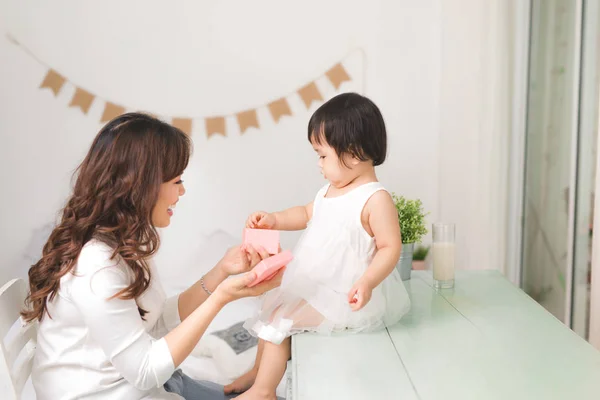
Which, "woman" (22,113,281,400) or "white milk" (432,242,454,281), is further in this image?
"white milk" (432,242,454,281)

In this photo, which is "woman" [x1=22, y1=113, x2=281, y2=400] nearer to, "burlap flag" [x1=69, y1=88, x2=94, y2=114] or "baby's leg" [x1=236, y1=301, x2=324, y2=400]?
"baby's leg" [x1=236, y1=301, x2=324, y2=400]

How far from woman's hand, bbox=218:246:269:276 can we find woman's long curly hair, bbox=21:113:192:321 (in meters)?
0.25

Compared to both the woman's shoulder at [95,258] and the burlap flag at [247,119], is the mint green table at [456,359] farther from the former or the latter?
the burlap flag at [247,119]

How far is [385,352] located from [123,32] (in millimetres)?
1931

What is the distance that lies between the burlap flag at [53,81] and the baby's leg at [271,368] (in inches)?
68.2

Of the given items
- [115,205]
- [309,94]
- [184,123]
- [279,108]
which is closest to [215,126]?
[184,123]

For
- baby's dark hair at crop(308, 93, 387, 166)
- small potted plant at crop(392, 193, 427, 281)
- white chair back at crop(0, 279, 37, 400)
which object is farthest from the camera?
small potted plant at crop(392, 193, 427, 281)

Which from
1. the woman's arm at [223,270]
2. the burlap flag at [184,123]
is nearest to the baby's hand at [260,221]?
the woman's arm at [223,270]

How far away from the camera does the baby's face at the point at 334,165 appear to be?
60.5 inches

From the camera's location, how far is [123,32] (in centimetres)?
257

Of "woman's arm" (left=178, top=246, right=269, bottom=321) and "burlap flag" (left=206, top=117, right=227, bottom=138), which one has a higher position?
"burlap flag" (left=206, top=117, right=227, bottom=138)

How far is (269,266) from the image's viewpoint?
1.28m

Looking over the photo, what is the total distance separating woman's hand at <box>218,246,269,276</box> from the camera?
1.43 meters

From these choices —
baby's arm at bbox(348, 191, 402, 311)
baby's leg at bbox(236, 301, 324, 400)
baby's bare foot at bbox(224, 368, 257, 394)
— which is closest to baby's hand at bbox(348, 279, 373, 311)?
baby's arm at bbox(348, 191, 402, 311)
